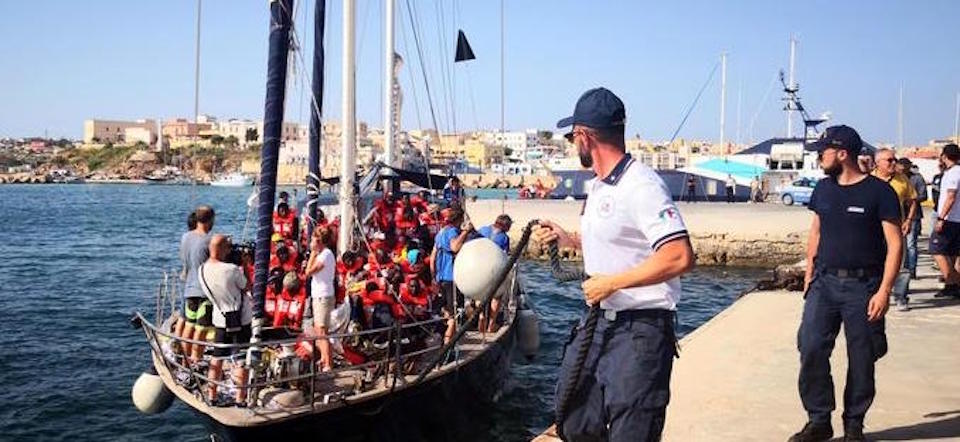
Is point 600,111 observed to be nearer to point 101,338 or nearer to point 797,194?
point 101,338

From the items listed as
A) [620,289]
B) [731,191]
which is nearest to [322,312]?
[620,289]

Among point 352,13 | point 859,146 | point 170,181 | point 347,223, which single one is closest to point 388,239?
point 347,223

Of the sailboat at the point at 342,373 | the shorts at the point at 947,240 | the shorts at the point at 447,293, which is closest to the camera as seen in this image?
the sailboat at the point at 342,373

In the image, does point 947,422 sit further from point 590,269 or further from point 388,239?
point 388,239

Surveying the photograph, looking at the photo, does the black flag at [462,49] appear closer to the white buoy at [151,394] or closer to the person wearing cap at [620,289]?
the white buoy at [151,394]

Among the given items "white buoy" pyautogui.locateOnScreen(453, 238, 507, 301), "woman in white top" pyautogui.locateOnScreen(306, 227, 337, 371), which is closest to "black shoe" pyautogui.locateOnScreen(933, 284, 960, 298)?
"white buoy" pyautogui.locateOnScreen(453, 238, 507, 301)

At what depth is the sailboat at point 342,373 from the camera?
6.95 m

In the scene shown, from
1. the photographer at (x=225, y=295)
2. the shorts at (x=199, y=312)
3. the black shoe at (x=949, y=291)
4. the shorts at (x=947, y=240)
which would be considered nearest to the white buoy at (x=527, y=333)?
the photographer at (x=225, y=295)

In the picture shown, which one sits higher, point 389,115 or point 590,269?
point 389,115

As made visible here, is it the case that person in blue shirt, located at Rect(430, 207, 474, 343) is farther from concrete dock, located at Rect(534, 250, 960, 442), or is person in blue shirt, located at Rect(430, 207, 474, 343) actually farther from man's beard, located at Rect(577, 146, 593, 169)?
man's beard, located at Rect(577, 146, 593, 169)

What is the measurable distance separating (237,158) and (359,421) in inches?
6790

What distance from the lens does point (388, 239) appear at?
1289 centimetres

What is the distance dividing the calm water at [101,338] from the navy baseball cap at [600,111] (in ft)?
23.4

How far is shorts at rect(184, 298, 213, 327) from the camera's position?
27.9 ft
